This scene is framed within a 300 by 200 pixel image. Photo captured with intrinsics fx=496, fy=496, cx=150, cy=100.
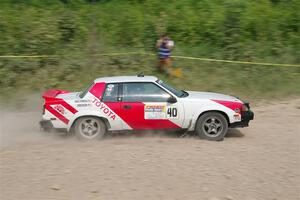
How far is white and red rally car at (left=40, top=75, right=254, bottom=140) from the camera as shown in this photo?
33.9 ft

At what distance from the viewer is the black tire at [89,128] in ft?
34.3

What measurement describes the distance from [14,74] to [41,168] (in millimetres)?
9066

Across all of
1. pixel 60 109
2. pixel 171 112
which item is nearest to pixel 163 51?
pixel 171 112

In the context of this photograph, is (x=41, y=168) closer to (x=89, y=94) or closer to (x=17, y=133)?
(x=89, y=94)

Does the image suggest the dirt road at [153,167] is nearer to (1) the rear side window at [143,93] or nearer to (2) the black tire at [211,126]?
(2) the black tire at [211,126]

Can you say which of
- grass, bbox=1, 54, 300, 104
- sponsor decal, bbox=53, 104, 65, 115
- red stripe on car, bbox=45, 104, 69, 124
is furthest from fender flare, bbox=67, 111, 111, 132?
grass, bbox=1, 54, 300, 104

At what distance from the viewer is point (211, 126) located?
10.4 m

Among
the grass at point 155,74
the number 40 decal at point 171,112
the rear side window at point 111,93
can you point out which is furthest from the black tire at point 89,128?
the grass at point 155,74

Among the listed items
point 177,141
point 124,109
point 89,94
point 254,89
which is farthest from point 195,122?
point 254,89

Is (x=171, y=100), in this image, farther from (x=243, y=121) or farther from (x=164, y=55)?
(x=164, y=55)

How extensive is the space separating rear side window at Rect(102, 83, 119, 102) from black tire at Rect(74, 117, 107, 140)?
1.58 ft

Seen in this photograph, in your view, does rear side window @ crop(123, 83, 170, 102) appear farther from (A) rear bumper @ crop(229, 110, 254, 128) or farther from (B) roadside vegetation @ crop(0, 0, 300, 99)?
(B) roadside vegetation @ crop(0, 0, 300, 99)

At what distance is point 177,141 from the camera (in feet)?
33.2

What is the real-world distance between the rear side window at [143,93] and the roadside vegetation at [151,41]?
5.63 m
